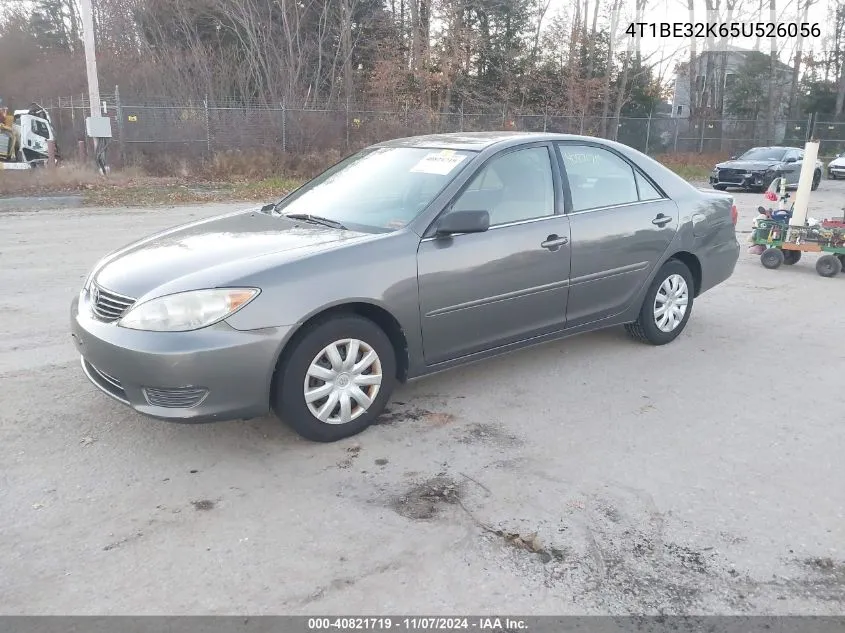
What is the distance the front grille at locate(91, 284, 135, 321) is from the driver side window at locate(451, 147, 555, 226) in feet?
6.26

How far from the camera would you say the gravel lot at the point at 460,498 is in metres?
2.70

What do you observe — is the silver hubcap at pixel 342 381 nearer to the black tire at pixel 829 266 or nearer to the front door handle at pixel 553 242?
the front door handle at pixel 553 242

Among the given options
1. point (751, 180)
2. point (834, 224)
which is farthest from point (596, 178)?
point (751, 180)

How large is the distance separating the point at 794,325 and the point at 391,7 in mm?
25393

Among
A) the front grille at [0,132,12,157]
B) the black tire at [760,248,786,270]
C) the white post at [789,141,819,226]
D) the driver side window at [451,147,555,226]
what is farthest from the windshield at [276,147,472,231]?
the front grille at [0,132,12,157]

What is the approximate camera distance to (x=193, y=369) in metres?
3.38

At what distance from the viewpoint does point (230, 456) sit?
3723 millimetres

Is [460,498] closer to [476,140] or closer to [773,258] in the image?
[476,140]

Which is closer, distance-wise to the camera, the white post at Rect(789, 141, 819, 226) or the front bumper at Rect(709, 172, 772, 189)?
the white post at Rect(789, 141, 819, 226)

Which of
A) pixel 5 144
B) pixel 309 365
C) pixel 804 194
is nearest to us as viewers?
pixel 309 365

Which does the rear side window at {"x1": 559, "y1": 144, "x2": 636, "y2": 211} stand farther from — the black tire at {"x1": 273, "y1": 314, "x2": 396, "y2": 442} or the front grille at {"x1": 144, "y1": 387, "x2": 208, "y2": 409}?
the front grille at {"x1": 144, "y1": 387, "x2": 208, "y2": 409}

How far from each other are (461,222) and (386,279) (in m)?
0.56

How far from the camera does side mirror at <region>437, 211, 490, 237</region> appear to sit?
4.05m

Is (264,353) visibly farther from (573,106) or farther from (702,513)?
(573,106)
